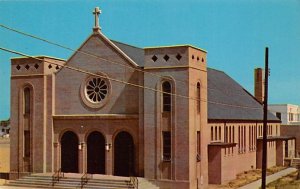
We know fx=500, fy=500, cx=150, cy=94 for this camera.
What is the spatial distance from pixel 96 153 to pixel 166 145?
608cm

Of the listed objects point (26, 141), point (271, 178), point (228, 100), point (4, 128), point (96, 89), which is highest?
point (96, 89)

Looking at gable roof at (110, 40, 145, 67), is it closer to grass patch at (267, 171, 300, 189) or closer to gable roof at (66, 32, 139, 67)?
gable roof at (66, 32, 139, 67)

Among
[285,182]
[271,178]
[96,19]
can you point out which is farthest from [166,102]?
[271,178]

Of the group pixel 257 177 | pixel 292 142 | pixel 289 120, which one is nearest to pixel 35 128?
pixel 257 177

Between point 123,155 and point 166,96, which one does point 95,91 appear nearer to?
point 123,155

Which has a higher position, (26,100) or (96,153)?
(26,100)

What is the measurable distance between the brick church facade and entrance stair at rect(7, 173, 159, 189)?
4.29ft

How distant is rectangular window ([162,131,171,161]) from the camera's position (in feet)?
113

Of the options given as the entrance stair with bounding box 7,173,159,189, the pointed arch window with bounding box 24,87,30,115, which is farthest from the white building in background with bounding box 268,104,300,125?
the entrance stair with bounding box 7,173,159,189

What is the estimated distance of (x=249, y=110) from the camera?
5250 cm

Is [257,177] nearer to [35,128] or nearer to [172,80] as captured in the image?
[172,80]

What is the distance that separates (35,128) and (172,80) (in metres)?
12.3

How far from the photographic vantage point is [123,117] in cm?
3619

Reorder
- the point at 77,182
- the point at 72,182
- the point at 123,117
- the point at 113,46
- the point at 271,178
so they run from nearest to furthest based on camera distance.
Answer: the point at 77,182 → the point at 72,182 → the point at 123,117 → the point at 113,46 → the point at 271,178
